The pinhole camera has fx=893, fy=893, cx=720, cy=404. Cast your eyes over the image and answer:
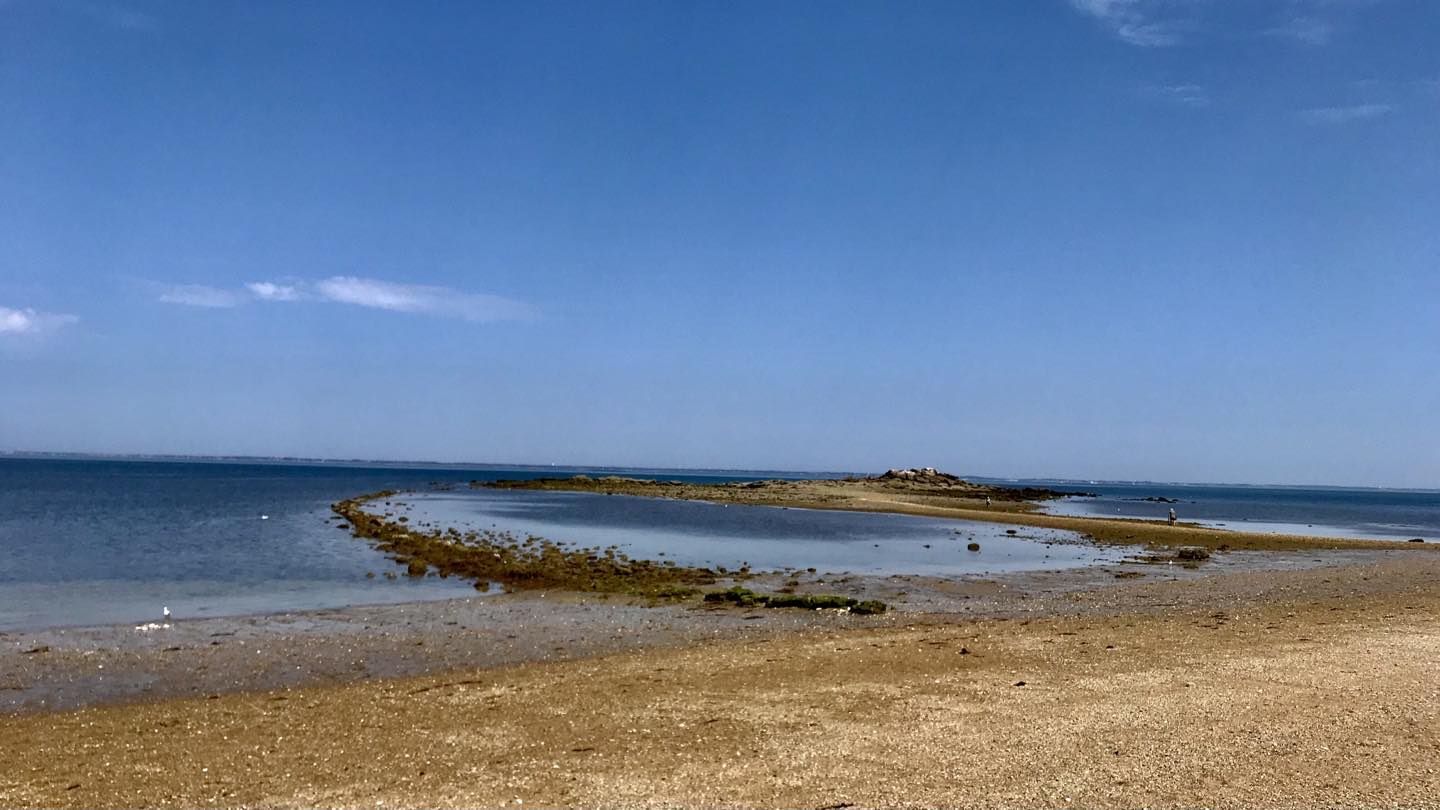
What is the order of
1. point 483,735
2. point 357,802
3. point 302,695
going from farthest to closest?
point 302,695, point 483,735, point 357,802

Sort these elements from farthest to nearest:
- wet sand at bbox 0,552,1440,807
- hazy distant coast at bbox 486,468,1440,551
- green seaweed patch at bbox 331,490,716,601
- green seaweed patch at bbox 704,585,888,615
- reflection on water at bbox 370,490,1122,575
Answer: hazy distant coast at bbox 486,468,1440,551
reflection on water at bbox 370,490,1122,575
green seaweed patch at bbox 331,490,716,601
green seaweed patch at bbox 704,585,888,615
wet sand at bbox 0,552,1440,807

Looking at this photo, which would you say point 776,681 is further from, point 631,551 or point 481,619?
point 631,551

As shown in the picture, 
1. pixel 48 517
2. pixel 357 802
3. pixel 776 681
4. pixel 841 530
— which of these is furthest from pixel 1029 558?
pixel 48 517

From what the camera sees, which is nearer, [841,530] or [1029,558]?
[1029,558]

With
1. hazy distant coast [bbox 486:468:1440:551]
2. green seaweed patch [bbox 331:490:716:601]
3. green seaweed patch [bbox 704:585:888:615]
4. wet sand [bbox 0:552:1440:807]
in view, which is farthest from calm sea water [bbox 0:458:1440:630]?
green seaweed patch [bbox 704:585:888:615]

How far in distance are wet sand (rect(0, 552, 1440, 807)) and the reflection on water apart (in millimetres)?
14591

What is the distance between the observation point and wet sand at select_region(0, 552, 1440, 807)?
885 cm

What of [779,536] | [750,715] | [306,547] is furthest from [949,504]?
[750,715]

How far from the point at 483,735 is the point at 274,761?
2.27 metres

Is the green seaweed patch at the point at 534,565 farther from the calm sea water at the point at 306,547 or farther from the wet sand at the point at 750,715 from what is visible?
the wet sand at the point at 750,715

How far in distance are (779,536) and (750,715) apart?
3604 centimetres

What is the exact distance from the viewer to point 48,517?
53.9 metres

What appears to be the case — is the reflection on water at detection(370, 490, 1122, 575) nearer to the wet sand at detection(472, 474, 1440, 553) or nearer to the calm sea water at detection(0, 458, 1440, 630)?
the calm sea water at detection(0, 458, 1440, 630)

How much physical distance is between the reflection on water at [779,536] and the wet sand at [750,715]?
1459cm
